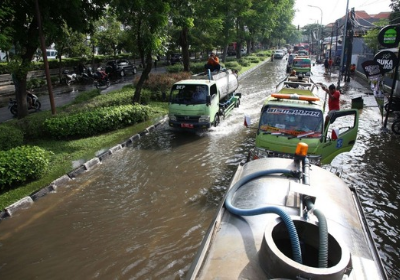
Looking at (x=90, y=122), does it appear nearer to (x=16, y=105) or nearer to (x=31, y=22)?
(x=31, y=22)

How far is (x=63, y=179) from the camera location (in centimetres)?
839

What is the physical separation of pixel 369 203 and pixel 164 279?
5.29 metres

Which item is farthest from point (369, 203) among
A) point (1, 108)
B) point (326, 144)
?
point (1, 108)

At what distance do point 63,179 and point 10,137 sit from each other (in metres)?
3.05

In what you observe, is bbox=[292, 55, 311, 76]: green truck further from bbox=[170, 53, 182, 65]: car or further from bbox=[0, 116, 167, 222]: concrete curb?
bbox=[0, 116, 167, 222]: concrete curb

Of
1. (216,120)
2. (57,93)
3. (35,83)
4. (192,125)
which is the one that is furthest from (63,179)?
(35,83)

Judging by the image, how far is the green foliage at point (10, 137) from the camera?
9631mm

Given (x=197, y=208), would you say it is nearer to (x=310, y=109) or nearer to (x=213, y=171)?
(x=213, y=171)

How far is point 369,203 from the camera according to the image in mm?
7234

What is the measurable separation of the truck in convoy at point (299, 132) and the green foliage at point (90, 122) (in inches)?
270

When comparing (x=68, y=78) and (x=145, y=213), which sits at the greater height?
(x=68, y=78)

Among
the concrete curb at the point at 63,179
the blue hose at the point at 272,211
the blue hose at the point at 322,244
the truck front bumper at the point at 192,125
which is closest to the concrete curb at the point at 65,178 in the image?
the concrete curb at the point at 63,179

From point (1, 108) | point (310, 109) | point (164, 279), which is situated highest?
point (310, 109)

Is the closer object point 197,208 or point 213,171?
point 197,208
